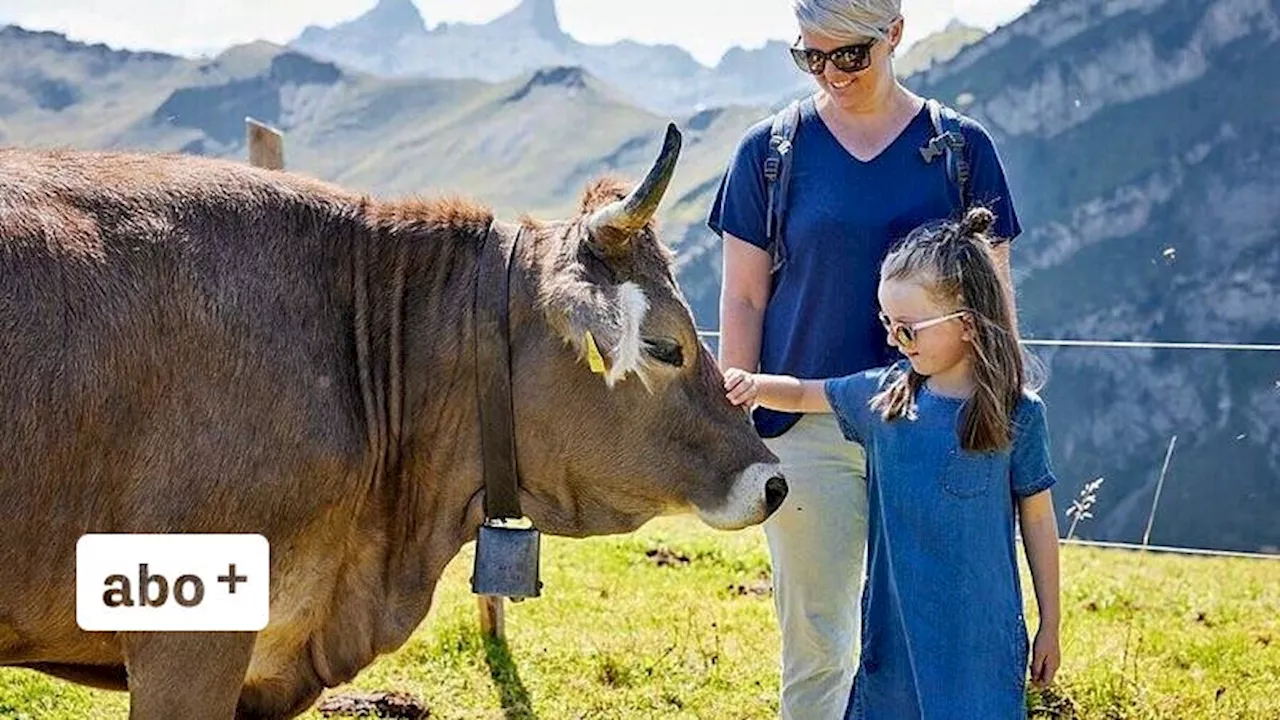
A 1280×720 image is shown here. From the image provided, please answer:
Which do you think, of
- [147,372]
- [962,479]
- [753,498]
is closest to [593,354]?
[753,498]

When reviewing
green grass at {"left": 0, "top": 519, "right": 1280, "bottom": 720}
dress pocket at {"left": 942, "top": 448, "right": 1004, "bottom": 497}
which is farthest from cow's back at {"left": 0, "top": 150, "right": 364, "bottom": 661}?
green grass at {"left": 0, "top": 519, "right": 1280, "bottom": 720}

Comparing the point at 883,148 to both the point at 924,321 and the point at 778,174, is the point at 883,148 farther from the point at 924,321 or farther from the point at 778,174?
the point at 924,321

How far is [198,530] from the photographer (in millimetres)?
3855

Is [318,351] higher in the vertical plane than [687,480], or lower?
higher

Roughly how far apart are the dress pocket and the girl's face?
0.29m

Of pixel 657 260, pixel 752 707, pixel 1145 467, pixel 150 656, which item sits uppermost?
pixel 657 260

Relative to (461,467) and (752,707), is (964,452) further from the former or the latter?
(752,707)

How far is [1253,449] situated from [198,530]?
60.4 m

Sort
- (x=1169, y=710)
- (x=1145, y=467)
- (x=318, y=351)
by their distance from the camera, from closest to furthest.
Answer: (x=318, y=351) → (x=1169, y=710) → (x=1145, y=467)

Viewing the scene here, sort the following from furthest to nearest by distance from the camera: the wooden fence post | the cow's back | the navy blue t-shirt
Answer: the wooden fence post, the navy blue t-shirt, the cow's back

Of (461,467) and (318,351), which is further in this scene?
(461,467)

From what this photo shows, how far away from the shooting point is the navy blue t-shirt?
4.45 m

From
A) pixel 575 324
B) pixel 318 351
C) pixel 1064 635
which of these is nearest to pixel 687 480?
pixel 575 324

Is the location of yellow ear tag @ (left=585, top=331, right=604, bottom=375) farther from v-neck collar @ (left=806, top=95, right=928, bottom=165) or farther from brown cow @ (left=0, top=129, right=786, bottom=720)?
v-neck collar @ (left=806, top=95, right=928, bottom=165)
